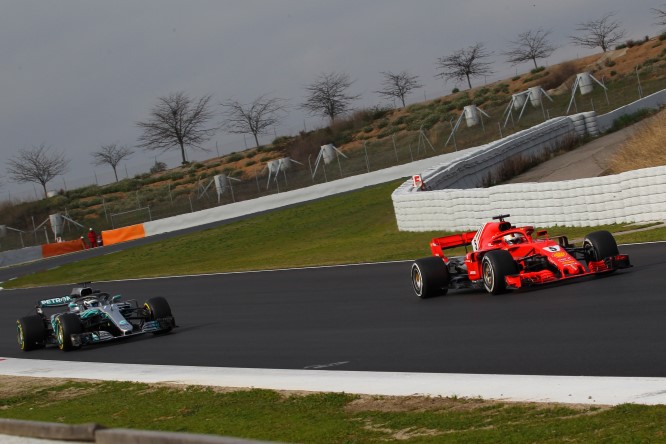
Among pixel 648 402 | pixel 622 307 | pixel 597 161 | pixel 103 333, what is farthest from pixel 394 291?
pixel 597 161

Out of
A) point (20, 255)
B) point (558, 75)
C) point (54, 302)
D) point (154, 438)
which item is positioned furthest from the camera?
point (558, 75)

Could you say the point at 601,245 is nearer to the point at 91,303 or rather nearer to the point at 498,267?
the point at 498,267

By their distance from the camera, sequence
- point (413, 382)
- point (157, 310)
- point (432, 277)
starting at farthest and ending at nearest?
point (157, 310) → point (432, 277) → point (413, 382)

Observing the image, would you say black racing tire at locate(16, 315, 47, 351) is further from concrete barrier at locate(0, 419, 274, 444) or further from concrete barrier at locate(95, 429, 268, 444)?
concrete barrier at locate(95, 429, 268, 444)

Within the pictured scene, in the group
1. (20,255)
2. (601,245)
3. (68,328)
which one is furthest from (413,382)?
(20,255)

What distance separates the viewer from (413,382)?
400 inches

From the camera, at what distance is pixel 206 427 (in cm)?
927

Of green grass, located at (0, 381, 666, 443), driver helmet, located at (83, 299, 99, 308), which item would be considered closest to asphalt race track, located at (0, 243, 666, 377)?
driver helmet, located at (83, 299, 99, 308)

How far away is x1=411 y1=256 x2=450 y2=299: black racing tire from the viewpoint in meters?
16.8

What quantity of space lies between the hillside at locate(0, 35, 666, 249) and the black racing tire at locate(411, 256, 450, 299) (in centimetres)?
3556

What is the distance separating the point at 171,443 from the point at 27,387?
26.6 ft

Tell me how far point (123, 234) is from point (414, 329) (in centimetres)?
4373

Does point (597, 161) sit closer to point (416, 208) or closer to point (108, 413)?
point (416, 208)

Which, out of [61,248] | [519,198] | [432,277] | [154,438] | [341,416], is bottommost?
[341,416]
